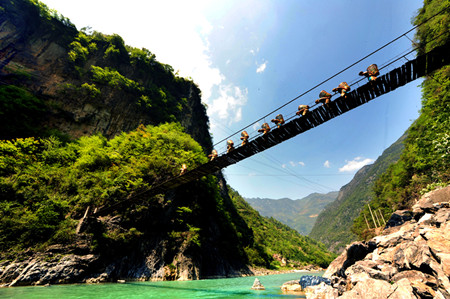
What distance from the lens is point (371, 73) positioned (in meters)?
7.41

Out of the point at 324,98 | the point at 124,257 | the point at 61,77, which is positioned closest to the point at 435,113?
the point at 324,98

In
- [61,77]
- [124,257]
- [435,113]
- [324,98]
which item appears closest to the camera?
[324,98]

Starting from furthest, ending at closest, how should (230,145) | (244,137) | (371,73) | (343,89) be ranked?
(230,145)
(244,137)
(343,89)
(371,73)

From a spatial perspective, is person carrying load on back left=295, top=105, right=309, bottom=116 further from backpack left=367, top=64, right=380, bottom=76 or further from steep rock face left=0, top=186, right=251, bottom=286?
steep rock face left=0, top=186, right=251, bottom=286

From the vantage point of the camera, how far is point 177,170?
2000 cm

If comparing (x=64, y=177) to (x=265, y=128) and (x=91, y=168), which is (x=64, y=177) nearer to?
(x=91, y=168)

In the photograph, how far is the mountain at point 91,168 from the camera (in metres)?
12.8

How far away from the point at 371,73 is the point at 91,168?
75.3ft

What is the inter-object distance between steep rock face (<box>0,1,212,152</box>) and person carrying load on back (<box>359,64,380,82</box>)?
31570 millimetres

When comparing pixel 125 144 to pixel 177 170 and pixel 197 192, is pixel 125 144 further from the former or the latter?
pixel 197 192

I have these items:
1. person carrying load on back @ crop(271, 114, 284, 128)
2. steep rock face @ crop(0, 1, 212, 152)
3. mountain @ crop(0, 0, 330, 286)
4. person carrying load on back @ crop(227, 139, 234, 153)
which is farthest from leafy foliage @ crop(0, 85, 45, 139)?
person carrying load on back @ crop(271, 114, 284, 128)

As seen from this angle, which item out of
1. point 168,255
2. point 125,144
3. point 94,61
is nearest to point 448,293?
point 168,255

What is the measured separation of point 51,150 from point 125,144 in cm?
678

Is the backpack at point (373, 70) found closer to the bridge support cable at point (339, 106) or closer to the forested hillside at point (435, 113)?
the bridge support cable at point (339, 106)
